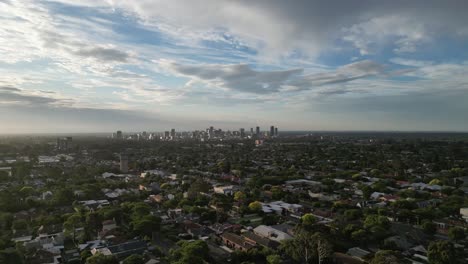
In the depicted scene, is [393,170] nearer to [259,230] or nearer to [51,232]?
[259,230]

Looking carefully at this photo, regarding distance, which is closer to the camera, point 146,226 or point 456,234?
point 456,234

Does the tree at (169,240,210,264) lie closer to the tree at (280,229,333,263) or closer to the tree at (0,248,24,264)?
the tree at (280,229,333,263)

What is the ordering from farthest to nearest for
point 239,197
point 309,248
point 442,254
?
point 239,197
point 309,248
point 442,254

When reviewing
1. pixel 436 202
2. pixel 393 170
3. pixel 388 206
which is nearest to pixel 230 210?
pixel 388 206

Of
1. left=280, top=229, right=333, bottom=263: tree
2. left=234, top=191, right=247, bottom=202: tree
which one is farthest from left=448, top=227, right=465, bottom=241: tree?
left=234, top=191, right=247, bottom=202: tree

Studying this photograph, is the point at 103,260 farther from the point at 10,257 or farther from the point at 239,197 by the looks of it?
the point at 239,197

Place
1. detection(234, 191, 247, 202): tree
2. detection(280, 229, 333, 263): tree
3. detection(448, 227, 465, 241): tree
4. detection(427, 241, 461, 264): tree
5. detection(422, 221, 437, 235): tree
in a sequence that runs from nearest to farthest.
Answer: detection(427, 241, 461, 264): tree
detection(280, 229, 333, 263): tree
detection(448, 227, 465, 241): tree
detection(422, 221, 437, 235): tree
detection(234, 191, 247, 202): tree

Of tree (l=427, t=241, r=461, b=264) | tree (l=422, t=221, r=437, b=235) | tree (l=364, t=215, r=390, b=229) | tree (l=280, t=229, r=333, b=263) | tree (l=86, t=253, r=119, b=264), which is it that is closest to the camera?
tree (l=427, t=241, r=461, b=264)

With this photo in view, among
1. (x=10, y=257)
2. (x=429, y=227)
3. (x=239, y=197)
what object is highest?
(x=10, y=257)

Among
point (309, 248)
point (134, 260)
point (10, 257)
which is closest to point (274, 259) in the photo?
point (309, 248)
